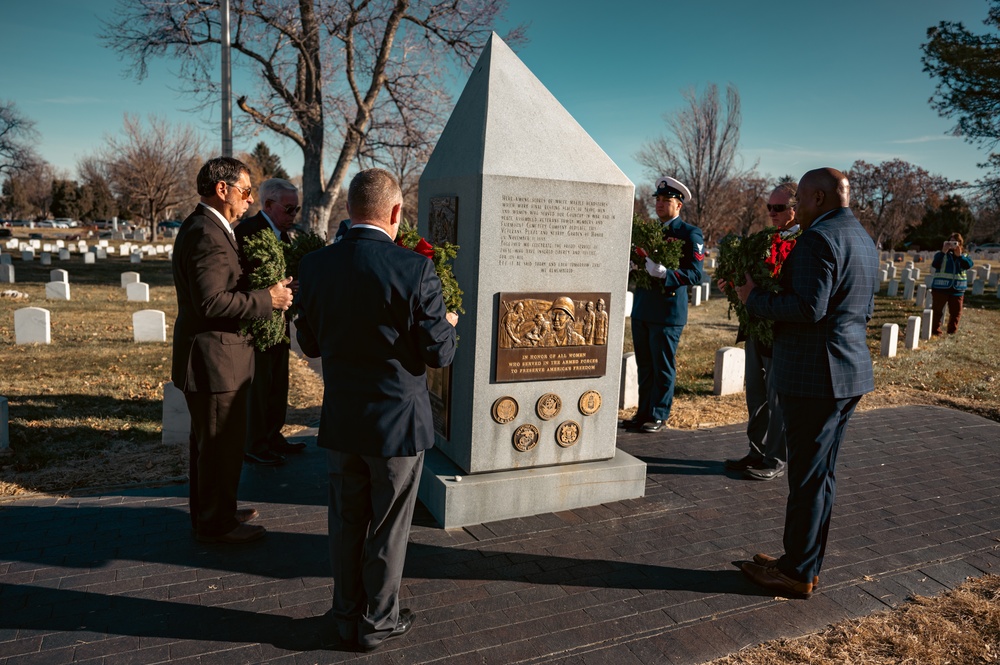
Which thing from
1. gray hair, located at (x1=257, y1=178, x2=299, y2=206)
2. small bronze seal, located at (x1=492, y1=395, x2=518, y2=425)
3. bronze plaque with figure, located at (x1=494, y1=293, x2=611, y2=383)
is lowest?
small bronze seal, located at (x1=492, y1=395, x2=518, y2=425)

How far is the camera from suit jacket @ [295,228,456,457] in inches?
112

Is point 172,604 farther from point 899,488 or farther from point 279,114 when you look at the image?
point 279,114

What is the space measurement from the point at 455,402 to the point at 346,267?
2.14 m

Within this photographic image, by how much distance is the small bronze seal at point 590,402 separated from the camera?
4.91 metres

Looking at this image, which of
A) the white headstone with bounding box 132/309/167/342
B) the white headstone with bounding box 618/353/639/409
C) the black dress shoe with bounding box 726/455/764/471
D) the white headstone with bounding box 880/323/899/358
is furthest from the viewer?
the white headstone with bounding box 880/323/899/358

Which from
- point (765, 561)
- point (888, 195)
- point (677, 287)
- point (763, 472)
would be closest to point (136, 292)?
point (677, 287)

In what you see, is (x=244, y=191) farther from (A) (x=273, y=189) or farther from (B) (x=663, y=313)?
(B) (x=663, y=313)

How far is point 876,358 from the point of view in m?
11.8

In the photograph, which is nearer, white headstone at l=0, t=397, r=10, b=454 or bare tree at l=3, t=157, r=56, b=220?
white headstone at l=0, t=397, r=10, b=454

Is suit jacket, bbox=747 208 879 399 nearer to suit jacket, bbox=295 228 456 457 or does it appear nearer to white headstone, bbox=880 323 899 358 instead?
suit jacket, bbox=295 228 456 457

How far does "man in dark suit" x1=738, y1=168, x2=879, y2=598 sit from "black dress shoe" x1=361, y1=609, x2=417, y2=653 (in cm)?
201

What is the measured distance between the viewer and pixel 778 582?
3.76m

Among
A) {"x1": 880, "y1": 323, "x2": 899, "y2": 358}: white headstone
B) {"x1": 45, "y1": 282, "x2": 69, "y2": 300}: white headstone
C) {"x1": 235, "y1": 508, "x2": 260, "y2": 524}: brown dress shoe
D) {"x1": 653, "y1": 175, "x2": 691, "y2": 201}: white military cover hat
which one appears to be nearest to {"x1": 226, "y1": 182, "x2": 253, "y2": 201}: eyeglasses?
{"x1": 235, "y1": 508, "x2": 260, "y2": 524}: brown dress shoe

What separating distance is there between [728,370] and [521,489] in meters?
5.00
